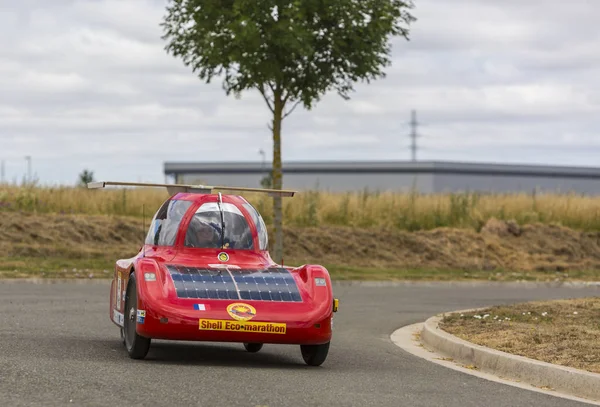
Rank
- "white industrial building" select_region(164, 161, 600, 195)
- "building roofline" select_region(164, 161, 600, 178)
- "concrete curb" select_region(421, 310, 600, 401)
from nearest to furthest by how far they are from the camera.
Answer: "concrete curb" select_region(421, 310, 600, 401) < "white industrial building" select_region(164, 161, 600, 195) < "building roofline" select_region(164, 161, 600, 178)

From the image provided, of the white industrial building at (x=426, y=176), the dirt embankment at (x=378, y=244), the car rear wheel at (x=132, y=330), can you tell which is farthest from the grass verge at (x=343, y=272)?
the white industrial building at (x=426, y=176)

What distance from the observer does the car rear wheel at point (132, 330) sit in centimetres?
1100

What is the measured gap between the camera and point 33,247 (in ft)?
94.0

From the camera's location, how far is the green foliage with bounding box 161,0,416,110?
2583cm

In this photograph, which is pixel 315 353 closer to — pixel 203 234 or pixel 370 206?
pixel 203 234

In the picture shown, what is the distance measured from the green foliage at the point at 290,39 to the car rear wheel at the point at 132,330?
47.7 ft

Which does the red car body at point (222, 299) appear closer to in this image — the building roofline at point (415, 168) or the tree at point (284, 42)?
the tree at point (284, 42)

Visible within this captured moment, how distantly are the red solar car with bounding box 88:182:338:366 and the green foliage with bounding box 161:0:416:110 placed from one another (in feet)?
44.2

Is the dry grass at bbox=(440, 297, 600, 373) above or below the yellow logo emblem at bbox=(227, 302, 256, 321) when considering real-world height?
below

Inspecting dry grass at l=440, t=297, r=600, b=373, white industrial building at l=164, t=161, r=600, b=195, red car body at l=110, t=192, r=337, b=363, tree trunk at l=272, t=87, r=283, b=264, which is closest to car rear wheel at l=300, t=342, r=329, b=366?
red car body at l=110, t=192, r=337, b=363

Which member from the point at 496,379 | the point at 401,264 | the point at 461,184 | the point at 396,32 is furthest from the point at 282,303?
the point at 461,184

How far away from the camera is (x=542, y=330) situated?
44.0 feet

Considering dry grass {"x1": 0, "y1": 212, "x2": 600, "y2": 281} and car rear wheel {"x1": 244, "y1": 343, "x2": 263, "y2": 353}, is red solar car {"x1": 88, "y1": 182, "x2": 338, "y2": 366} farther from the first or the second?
dry grass {"x1": 0, "y1": 212, "x2": 600, "y2": 281}

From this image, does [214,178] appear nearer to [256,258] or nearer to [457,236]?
[457,236]
